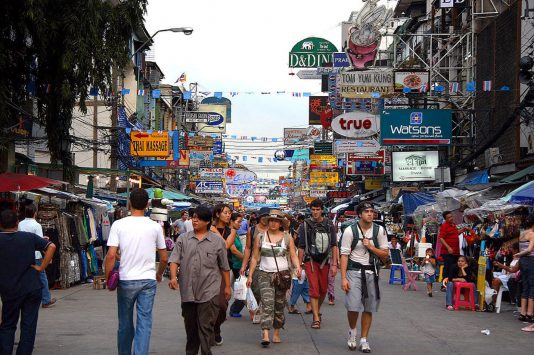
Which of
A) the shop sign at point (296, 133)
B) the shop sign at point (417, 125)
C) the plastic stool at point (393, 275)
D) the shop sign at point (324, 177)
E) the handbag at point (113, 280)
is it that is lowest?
the plastic stool at point (393, 275)

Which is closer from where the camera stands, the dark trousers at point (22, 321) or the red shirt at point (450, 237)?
the dark trousers at point (22, 321)

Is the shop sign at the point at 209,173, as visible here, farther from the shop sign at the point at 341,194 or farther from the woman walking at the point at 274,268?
the woman walking at the point at 274,268

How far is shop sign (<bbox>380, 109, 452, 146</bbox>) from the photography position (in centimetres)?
2739

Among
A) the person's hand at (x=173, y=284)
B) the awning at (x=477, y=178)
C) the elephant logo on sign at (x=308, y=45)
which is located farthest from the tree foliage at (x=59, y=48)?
the elephant logo on sign at (x=308, y=45)

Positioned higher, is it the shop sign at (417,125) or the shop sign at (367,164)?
the shop sign at (417,125)

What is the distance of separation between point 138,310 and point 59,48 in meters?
6.94

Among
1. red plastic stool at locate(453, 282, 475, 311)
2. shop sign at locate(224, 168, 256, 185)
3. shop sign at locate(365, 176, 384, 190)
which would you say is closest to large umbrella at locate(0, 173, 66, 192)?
red plastic stool at locate(453, 282, 475, 311)

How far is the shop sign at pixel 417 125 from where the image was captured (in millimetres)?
27391

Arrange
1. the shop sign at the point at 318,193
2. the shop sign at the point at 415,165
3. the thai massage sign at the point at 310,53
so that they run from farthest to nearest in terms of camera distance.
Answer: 1. the shop sign at the point at 318,193
2. the thai massage sign at the point at 310,53
3. the shop sign at the point at 415,165

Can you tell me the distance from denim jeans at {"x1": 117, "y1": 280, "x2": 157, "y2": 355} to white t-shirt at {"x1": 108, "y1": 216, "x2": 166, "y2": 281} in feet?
0.25

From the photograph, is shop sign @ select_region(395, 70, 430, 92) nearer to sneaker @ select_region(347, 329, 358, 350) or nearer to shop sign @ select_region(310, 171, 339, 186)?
sneaker @ select_region(347, 329, 358, 350)

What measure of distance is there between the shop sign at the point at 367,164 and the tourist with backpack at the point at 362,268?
99.2ft

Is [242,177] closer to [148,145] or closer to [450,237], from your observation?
[148,145]

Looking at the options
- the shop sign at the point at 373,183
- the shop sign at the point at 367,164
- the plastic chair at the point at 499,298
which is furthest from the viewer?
the shop sign at the point at 373,183
